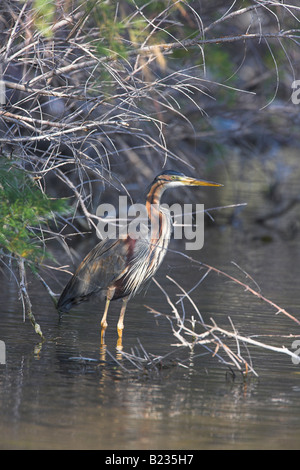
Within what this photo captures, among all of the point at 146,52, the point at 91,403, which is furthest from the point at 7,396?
the point at 146,52

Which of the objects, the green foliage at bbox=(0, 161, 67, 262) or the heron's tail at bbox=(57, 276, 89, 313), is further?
the heron's tail at bbox=(57, 276, 89, 313)

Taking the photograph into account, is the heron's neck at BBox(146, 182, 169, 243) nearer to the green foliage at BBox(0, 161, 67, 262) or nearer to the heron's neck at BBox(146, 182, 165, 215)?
the heron's neck at BBox(146, 182, 165, 215)

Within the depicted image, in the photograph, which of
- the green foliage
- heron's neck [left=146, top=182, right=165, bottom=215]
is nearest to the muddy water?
the green foliage

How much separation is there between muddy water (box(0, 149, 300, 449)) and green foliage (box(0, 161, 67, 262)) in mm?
838

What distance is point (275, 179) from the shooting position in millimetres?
16375

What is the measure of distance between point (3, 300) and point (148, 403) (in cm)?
371

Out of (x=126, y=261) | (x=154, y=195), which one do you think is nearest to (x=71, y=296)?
(x=126, y=261)

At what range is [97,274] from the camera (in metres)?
7.90

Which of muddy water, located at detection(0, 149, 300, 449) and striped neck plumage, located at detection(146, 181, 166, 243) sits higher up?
striped neck plumage, located at detection(146, 181, 166, 243)

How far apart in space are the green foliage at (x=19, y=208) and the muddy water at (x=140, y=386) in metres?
0.84

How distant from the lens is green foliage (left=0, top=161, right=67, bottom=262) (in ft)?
21.6

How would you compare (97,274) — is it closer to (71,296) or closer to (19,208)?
(71,296)
